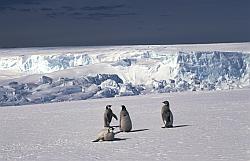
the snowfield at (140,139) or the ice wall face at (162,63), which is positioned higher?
the ice wall face at (162,63)

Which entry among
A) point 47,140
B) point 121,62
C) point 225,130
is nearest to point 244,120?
point 225,130

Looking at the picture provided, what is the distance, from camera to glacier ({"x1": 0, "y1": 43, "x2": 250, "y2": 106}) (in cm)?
13525

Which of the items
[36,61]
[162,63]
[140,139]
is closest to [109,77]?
[36,61]

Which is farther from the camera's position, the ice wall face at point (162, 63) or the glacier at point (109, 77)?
the glacier at point (109, 77)

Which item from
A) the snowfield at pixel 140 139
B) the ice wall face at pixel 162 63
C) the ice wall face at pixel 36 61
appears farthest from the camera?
the ice wall face at pixel 36 61

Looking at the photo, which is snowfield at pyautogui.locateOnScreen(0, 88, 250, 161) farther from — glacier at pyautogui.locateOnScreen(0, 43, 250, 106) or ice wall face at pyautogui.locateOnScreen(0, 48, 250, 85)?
glacier at pyautogui.locateOnScreen(0, 43, 250, 106)

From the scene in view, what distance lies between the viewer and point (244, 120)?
1256cm

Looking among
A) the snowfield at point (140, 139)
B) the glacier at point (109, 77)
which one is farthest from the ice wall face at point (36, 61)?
the snowfield at point (140, 139)

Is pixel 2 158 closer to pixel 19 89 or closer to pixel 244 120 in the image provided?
pixel 244 120

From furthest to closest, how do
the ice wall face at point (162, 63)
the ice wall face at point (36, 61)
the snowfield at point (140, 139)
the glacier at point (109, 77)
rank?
the ice wall face at point (36, 61) → the glacier at point (109, 77) → the ice wall face at point (162, 63) → the snowfield at point (140, 139)

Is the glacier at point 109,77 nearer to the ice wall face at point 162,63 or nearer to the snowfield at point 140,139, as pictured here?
the ice wall face at point 162,63

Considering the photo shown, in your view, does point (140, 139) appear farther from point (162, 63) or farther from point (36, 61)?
point (36, 61)

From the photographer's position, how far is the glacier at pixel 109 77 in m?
135

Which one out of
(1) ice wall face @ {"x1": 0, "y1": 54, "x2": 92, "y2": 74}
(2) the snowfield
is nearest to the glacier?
(1) ice wall face @ {"x1": 0, "y1": 54, "x2": 92, "y2": 74}
